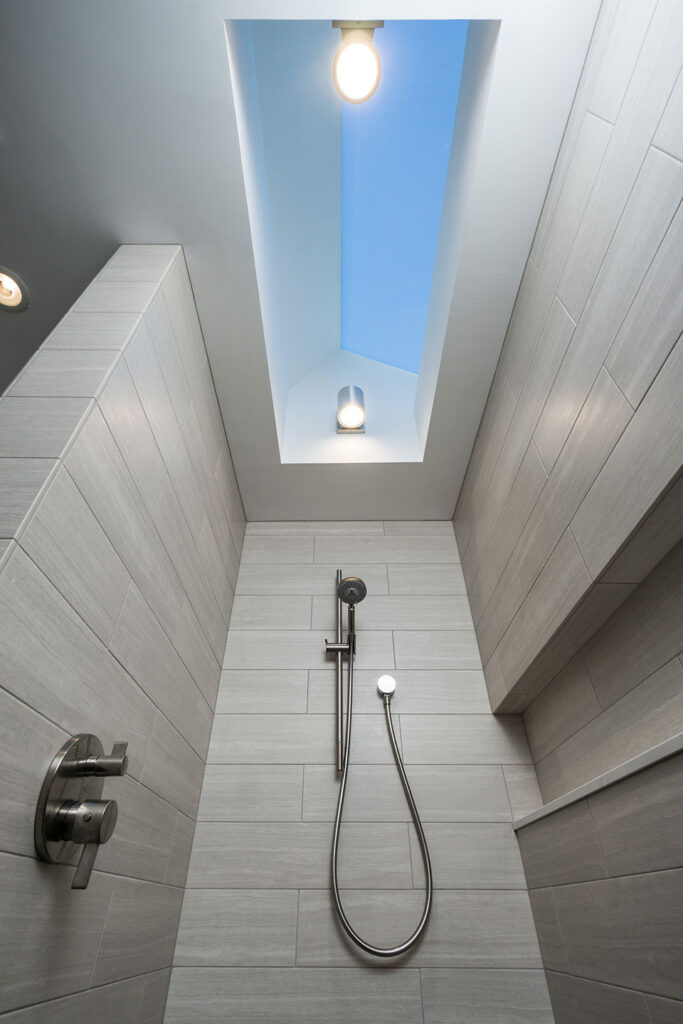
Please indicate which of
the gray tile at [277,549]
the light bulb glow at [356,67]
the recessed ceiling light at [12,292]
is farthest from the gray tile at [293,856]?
the light bulb glow at [356,67]

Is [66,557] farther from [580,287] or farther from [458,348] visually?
[458,348]

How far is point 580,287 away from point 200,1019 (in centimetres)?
196

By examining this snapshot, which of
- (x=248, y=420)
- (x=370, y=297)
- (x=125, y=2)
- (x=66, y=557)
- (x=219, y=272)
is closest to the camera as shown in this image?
(x=66, y=557)

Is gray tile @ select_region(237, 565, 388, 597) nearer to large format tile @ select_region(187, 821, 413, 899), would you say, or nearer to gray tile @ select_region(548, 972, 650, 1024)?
large format tile @ select_region(187, 821, 413, 899)

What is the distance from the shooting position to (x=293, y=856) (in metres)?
1.39

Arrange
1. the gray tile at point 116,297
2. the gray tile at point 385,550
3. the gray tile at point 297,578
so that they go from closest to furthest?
the gray tile at point 116,297 < the gray tile at point 297,578 < the gray tile at point 385,550

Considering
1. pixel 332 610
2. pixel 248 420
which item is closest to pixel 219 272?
pixel 248 420

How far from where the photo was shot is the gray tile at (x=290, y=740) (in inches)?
61.7

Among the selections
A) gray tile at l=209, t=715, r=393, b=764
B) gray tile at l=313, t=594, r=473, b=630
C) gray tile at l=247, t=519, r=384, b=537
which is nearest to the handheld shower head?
gray tile at l=313, t=594, r=473, b=630

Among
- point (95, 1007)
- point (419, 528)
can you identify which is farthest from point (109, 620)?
point (419, 528)

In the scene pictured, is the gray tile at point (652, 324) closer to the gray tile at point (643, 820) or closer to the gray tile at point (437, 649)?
the gray tile at point (643, 820)

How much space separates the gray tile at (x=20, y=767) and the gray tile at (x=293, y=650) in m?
1.08

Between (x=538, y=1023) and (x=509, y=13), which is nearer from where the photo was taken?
(x=509, y=13)

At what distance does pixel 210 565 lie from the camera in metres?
1.68
